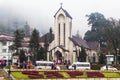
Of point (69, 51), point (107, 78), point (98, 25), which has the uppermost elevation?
point (98, 25)

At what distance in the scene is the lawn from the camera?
4288 centimetres

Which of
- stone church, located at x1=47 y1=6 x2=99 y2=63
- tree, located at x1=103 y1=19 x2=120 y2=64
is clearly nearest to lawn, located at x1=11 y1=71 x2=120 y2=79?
tree, located at x1=103 y1=19 x2=120 y2=64

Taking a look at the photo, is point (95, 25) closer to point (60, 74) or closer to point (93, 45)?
point (93, 45)

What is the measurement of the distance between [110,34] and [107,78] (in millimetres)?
34901

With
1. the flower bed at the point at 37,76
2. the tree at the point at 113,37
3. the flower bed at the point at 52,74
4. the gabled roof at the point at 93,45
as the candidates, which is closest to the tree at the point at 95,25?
the gabled roof at the point at 93,45

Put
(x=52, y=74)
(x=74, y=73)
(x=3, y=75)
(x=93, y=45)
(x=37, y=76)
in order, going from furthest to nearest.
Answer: (x=93, y=45) → (x=74, y=73) → (x=52, y=74) → (x=37, y=76) → (x=3, y=75)

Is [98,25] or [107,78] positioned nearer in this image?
[107,78]

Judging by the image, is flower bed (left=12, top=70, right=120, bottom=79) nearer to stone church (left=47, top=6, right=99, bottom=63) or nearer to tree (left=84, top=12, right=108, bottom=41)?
stone church (left=47, top=6, right=99, bottom=63)

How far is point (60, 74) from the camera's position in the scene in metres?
45.9

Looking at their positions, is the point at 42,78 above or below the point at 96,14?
below

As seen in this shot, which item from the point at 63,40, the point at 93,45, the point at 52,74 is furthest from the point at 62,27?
the point at 52,74

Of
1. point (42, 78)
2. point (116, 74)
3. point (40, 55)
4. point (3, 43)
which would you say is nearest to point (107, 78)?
point (116, 74)

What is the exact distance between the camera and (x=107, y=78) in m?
47.9

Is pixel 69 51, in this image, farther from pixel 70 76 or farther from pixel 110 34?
pixel 70 76
